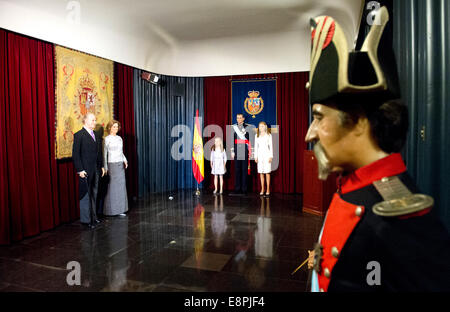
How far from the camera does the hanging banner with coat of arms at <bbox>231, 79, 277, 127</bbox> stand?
6848 millimetres

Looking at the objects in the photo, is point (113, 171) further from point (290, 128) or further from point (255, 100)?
point (290, 128)

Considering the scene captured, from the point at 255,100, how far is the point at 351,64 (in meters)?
6.31

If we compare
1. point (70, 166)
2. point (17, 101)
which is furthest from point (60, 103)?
point (70, 166)

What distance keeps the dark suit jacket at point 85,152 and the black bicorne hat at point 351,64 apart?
4.00 metres

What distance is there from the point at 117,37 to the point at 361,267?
5.84m

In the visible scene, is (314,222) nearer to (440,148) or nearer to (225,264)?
(225,264)

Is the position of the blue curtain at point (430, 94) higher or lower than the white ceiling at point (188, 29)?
lower

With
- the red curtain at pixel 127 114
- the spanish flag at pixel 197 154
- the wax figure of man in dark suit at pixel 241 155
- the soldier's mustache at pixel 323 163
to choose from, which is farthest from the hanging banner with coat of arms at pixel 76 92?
the soldier's mustache at pixel 323 163

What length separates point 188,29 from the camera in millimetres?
5953

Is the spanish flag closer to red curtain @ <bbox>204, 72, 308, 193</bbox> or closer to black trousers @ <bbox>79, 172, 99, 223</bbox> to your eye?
red curtain @ <bbox>204, 72, 308, 193</bbox>

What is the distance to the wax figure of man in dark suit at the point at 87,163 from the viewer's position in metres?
4.03

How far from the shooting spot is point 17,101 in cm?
365

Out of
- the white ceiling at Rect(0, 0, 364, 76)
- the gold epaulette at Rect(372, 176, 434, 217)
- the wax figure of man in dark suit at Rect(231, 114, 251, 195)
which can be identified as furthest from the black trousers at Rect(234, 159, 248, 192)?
the gold epaulette at Rect(372, 176, 434, 217)

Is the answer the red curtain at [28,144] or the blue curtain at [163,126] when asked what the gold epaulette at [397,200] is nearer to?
the red curtain at [28,144]
